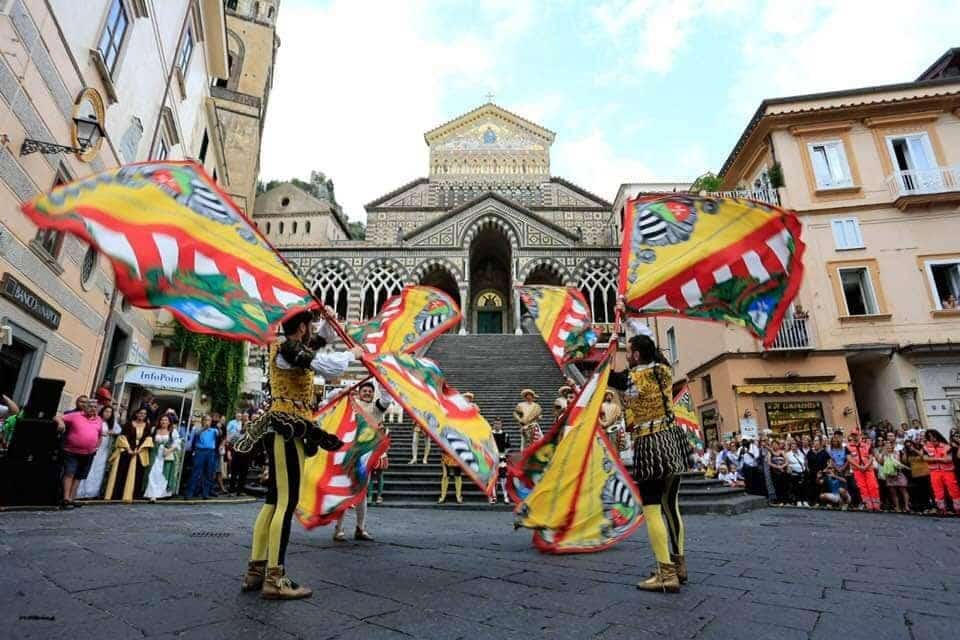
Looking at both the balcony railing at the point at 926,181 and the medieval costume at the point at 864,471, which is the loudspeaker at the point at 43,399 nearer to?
the medieval costume at the point at 864,471

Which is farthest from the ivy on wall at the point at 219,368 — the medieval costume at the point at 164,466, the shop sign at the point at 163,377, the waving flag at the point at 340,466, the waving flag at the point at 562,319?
the waving flag at the point at 340,466

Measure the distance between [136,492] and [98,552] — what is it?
6.27 m

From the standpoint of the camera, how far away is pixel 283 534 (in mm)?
2992

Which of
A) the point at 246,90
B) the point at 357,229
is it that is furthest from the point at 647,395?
the point at 357,229

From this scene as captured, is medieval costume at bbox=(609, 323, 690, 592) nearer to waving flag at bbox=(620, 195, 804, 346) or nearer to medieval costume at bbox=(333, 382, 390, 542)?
waving flag at bbox=(620, 195, 804, 346)

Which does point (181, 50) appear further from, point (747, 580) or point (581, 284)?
point (581, 284)

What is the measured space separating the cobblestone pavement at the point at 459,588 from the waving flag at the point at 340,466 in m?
0.35

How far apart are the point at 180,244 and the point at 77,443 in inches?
257

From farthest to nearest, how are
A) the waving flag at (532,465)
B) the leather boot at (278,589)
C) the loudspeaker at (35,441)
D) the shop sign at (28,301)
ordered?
the shop sign at (28,301) → the loudspeaker at (35,441) → the waving flag at (532,465) → the leather boot at (278,589)

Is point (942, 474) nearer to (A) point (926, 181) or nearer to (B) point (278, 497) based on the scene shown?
(B) point (278, 497)

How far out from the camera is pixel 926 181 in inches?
609

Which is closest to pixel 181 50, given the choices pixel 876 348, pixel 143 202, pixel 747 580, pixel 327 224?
pixel 143 202

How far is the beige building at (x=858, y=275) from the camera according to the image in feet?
46.6

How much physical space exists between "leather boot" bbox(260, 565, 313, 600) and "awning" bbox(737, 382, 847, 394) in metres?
14.5
